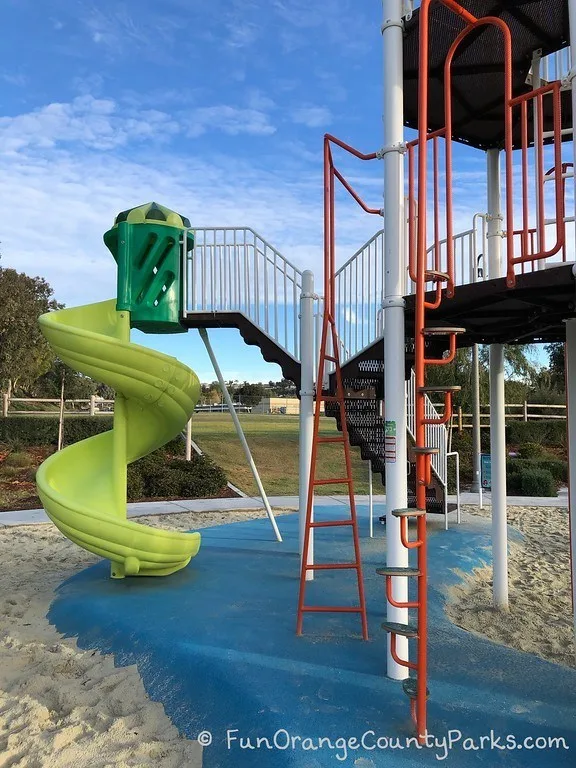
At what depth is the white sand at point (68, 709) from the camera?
3.47 meters

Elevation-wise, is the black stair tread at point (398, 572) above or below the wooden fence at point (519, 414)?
below

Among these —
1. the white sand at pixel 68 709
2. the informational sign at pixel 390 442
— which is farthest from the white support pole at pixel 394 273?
the white sand at pixel 68 709

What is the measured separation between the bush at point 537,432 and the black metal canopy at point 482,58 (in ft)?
63.0

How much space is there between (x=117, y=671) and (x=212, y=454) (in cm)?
1679

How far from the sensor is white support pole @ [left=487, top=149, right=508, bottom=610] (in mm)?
6137

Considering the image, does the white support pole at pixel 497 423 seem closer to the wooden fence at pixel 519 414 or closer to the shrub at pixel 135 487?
the shrub at pixel 135 487

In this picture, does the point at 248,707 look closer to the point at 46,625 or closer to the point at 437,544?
the point at 46,625

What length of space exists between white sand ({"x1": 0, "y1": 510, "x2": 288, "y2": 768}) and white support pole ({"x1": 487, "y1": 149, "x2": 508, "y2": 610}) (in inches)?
151

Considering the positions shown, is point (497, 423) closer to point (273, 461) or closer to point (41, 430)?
point (273, 461)

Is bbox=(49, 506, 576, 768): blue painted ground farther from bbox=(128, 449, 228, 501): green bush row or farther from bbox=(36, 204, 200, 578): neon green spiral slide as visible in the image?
bbox=(128, 449, 228, 501): green bush row

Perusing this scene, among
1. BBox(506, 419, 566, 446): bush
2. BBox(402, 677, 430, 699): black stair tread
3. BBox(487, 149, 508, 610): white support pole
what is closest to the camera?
BBox(402, 677, 430, 699): black stair tread

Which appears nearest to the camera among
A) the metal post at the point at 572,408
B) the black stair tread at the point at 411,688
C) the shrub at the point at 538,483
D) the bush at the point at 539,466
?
the black stair tread at the point at 411,688

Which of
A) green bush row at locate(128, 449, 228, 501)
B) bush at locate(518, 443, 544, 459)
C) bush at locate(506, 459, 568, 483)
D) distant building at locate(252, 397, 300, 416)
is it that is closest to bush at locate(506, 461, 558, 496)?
bush at locate(506, 459, 568, 483)

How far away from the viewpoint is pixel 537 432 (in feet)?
79.2
